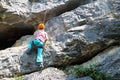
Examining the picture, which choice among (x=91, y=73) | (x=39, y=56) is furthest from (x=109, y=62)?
(x=39, y=56)

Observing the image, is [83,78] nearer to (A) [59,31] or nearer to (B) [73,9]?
(A) [59,31]

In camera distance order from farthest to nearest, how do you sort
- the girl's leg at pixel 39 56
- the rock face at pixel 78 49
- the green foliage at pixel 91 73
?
the rock face at pixel 78 49 < the girl's leg at pixel 39 56 < the green foliage at pixel 91 73

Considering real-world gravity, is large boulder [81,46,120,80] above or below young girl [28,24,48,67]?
below

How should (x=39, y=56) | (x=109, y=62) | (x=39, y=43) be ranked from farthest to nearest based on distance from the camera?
1. (x=39, y=43)
2. (x=39, y=56)
3. (x=109, y=62)

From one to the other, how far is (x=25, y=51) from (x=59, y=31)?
6.40 feet

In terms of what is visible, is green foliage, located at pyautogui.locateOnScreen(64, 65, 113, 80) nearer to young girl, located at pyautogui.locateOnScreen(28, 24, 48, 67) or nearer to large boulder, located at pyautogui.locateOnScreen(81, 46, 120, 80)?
large boulder, located at pyautogui.locateOnScreen(81, 46, 120, 80)

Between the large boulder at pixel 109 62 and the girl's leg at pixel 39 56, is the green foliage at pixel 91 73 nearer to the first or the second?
the large boulder at pixel 109 62

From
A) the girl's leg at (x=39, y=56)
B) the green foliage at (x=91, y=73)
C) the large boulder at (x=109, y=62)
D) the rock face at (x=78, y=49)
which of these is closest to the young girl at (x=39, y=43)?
the girl's leg at (x=39, y=56)

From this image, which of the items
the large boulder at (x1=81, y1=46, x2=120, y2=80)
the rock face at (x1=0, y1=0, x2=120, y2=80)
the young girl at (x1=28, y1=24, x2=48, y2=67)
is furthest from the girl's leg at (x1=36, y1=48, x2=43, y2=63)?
the large boulder at (x1=81, y1=46, x2=120, y2=80)

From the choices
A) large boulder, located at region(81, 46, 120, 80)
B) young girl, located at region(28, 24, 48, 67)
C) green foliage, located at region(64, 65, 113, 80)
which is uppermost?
young girl, located at region(28, 24, 48, 67)

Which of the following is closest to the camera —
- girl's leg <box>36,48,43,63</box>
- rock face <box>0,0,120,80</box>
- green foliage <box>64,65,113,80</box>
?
green foliage <box>64,65,113,80</box>

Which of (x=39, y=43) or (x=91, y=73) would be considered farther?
(x=39, y=43)

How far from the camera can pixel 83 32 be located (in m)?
11.7

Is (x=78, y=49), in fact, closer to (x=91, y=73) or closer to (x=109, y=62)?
(x=91, y=73)
